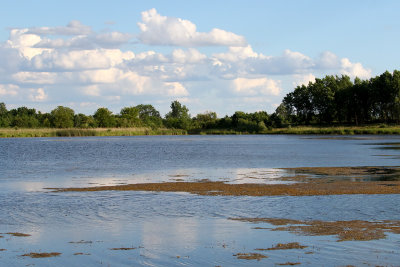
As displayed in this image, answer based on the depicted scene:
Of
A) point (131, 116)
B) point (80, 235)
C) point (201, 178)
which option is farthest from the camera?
point (131, 116)

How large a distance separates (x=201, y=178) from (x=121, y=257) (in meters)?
16.3

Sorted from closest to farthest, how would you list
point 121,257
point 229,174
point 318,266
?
point 318,266
point 121,257
point 229,174

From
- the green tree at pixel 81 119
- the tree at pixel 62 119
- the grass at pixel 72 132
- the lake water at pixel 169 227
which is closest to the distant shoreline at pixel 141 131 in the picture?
the grass at pixel 72 132

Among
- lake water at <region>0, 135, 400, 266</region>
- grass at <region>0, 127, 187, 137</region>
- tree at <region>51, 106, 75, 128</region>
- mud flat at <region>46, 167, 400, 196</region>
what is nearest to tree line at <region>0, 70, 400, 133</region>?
tree at <region>51, 106, 75, 128</region>

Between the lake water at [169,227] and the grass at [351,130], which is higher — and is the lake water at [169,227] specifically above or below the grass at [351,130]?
below

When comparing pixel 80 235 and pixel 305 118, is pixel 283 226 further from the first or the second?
pixel 305 118

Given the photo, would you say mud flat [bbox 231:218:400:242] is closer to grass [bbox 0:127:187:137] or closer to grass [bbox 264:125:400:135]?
grass [bbox 0:127:187:137]

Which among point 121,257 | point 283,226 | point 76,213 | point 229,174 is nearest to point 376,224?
point 283,226

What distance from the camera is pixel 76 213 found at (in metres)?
16.5

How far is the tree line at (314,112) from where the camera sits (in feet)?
404

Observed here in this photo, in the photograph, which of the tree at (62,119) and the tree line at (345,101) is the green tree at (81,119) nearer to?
the tree at (62,119)

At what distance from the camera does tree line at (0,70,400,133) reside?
123 m

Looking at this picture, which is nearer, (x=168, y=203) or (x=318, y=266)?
(x=318, y=266)

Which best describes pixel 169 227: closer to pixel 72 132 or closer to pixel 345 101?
pixel 72 132
